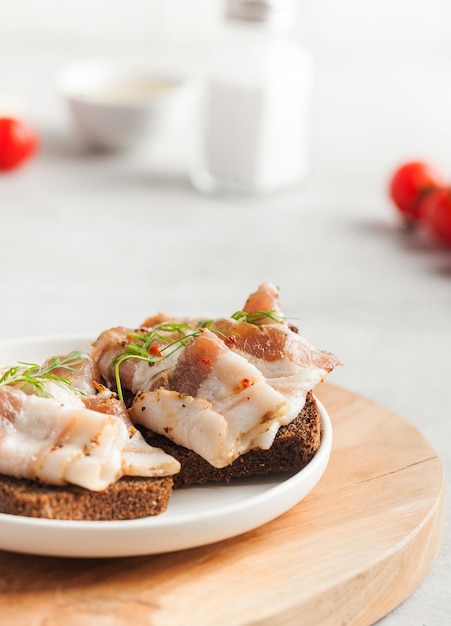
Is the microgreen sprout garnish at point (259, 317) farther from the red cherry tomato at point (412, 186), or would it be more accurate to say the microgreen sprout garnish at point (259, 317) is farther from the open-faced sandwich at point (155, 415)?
the red cherry tomato at point (412, 186)

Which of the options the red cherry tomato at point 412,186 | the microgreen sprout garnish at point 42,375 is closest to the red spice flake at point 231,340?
the microgreen sprout garnish at point 42,375

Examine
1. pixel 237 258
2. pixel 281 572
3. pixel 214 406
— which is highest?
pixel 214 406

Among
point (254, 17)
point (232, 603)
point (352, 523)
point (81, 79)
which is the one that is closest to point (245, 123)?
point (254, 17)

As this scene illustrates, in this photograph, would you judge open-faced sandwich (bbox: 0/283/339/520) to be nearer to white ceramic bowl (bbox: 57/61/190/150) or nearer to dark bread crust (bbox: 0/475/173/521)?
dark bread crust (bbox: 0/475/173/521)

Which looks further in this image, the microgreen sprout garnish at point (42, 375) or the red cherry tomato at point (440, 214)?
the red cherry tomato at point (440, 214)

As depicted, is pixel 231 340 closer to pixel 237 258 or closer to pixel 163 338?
pixel 163 338

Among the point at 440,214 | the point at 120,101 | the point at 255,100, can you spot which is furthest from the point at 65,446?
the point at 120,101

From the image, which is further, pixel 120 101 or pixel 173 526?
pixel 120 101
